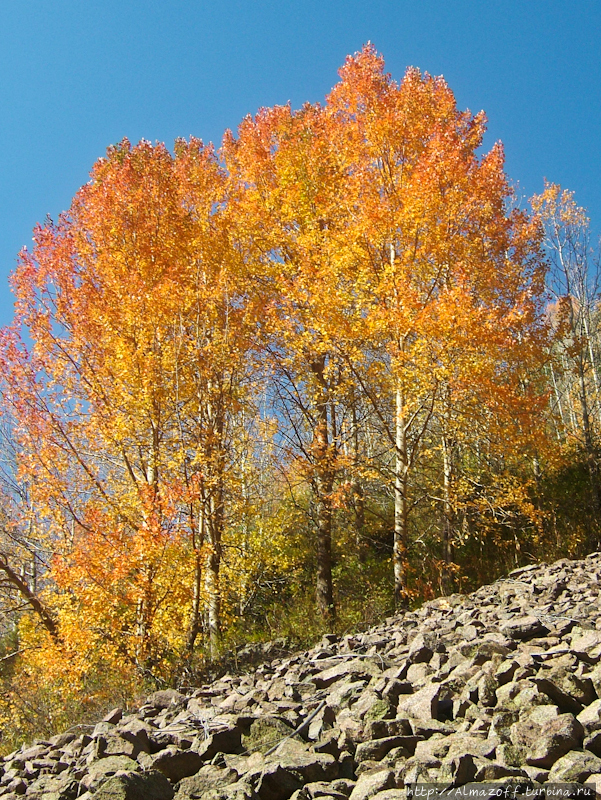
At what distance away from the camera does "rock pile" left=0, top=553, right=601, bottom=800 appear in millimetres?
2268

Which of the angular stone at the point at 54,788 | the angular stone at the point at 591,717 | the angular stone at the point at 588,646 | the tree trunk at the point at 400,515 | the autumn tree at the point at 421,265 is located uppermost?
the autumn tree at the point at 421,265

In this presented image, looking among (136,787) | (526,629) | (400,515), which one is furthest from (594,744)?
(400,515)

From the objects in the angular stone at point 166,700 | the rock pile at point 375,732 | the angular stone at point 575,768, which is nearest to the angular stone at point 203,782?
the rock pile at point 375,732

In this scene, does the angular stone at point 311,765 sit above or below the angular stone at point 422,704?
below

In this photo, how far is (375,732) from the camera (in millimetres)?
2711

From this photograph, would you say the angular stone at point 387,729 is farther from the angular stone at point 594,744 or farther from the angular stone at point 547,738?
the angular stone at point 594,744

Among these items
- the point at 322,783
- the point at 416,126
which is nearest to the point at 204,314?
the point at 416,126

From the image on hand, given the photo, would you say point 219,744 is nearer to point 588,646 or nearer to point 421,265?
Answer: point 588,646

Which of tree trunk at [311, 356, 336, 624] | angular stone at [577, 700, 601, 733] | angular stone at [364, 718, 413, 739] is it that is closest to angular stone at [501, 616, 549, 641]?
angular stone at [577, 700, 601, 733]

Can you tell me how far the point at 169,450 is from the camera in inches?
352

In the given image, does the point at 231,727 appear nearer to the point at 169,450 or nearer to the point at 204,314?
the point at 169,450

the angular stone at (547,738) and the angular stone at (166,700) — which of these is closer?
the angular stone at (547,738)

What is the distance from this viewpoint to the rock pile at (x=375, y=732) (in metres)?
2.27

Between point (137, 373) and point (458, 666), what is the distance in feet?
22.6
